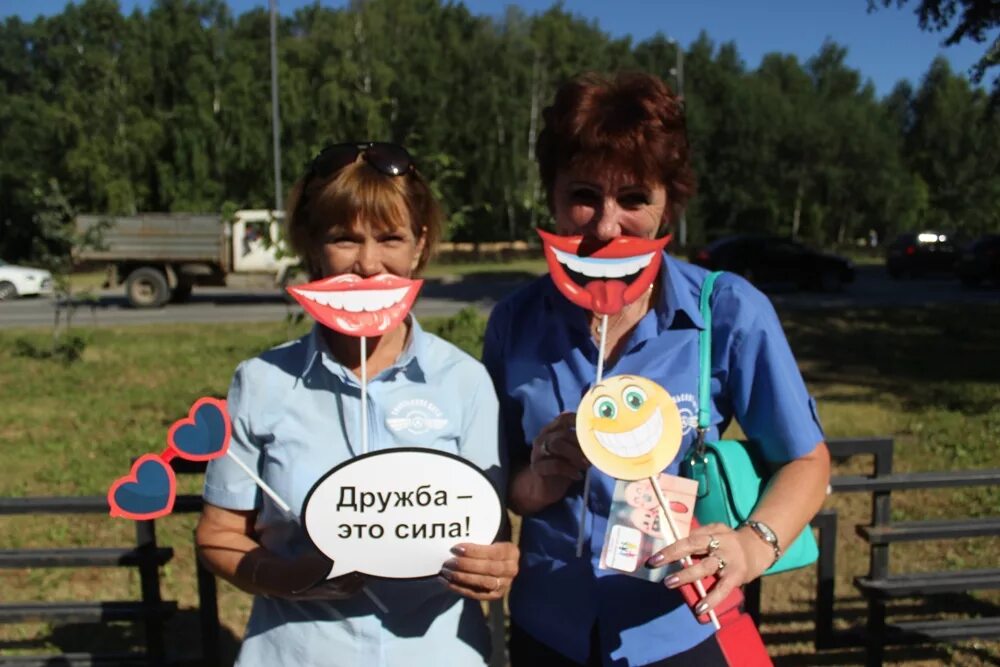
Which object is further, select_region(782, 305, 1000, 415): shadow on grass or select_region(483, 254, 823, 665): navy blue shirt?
select_region(782, 305, 1000, 415): shadow on grass

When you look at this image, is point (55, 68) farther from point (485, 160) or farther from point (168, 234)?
point (168, 234)

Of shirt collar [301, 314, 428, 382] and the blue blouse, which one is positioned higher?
shirt collar [301, 314, 428, 382]

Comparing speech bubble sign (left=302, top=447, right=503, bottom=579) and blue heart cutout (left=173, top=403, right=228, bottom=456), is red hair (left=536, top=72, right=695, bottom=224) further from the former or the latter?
blue heart cutout (left=173, top=403, right=228, bottom=456)

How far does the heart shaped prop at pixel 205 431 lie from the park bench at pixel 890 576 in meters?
1.92

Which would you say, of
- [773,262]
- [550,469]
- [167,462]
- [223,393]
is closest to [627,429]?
[550,469]

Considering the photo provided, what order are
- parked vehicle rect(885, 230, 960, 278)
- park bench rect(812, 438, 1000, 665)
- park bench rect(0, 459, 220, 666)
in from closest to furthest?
park bench rect(0, 459, 220, 666) → park bench rect(812, 438, 1000, 665) → parked vehicle rect(885, 230, 960, 278)

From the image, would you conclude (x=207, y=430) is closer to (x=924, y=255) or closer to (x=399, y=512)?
(x=399, y=512)

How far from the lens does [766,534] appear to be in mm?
1501

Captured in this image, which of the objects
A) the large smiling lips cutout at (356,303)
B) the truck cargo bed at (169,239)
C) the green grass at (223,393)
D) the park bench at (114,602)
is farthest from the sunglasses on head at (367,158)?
the truck cargo bed at (169,239)

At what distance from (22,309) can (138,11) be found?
24.2 m

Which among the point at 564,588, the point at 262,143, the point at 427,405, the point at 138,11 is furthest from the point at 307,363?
the point at 138,11

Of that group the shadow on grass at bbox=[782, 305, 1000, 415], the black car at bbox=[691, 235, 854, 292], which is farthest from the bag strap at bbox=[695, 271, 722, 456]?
the black car at bbox=[691, 235, 854, 292]

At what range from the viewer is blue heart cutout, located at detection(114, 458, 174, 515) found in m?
1.54

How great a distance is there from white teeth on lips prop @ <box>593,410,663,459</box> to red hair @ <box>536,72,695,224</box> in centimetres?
48
